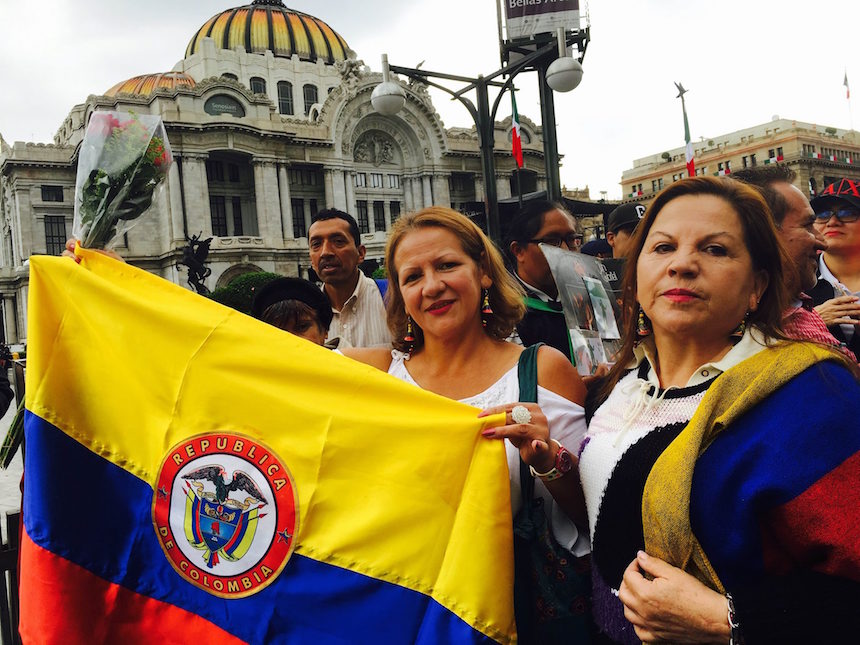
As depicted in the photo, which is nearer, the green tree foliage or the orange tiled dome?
the green tree foliage

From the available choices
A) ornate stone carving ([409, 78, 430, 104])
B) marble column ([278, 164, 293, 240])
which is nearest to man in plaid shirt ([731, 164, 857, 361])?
marble column ([278, 164, 293, 240])

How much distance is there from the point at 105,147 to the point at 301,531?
1.56 m

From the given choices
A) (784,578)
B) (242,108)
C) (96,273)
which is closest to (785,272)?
(784,578)

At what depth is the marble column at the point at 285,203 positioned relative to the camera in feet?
135

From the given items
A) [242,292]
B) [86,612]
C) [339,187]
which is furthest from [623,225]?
[339,187]

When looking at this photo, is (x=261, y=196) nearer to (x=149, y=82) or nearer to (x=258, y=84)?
(x=149, y=82)

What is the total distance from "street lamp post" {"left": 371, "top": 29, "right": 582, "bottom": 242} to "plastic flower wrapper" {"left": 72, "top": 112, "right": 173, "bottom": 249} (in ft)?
19.8

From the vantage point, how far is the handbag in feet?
5.94

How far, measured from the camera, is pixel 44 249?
135ft

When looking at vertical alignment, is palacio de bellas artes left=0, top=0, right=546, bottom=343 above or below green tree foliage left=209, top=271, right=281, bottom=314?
above

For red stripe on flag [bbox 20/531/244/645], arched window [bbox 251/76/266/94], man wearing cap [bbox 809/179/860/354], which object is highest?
arched window [bbox 251/76/266/94]

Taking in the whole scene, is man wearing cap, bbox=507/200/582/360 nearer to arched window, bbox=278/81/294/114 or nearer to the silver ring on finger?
the silver ring on finger

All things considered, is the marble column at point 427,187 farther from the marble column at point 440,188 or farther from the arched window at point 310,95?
the arched window at point 310,95

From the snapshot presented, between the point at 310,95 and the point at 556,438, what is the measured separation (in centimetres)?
5785
